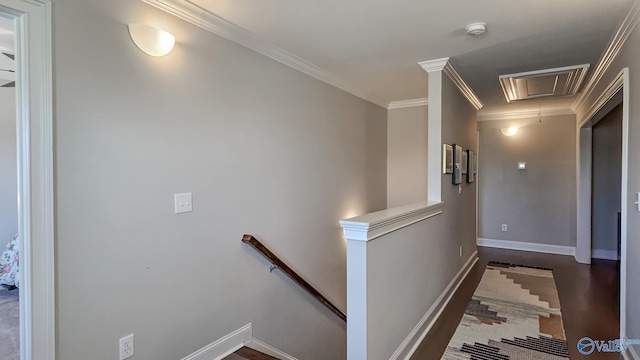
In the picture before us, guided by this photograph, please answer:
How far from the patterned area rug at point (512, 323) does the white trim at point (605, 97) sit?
6.59ft

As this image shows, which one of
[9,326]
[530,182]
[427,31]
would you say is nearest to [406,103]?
[427,31]

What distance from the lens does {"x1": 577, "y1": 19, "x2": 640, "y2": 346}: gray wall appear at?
87.2 inches

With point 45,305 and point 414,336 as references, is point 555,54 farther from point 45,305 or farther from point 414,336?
point 45,305

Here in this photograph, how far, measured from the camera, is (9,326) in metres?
2.71

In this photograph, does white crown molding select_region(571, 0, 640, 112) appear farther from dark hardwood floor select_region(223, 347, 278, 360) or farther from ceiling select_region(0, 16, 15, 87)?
ceiling select_region(0, 16, 15, 87)

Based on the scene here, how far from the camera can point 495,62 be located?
3.25 m

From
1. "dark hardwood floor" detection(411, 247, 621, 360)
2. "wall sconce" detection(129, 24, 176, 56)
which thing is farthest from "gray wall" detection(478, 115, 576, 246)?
"wall sconce" detection(129, 24, 176, 56)

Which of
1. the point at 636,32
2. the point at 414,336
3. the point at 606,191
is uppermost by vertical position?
the point at 636,32

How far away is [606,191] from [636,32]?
392 cm

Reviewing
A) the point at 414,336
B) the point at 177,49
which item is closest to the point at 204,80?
the point at 177,49

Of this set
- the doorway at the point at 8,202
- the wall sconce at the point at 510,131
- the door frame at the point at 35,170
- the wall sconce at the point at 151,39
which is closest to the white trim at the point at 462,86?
the wall sconce at the point at 510,131

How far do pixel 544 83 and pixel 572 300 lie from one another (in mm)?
2313

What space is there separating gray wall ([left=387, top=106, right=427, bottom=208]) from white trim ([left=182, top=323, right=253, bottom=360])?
3.10 meters

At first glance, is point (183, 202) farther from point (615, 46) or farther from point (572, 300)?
point (572, 300)
